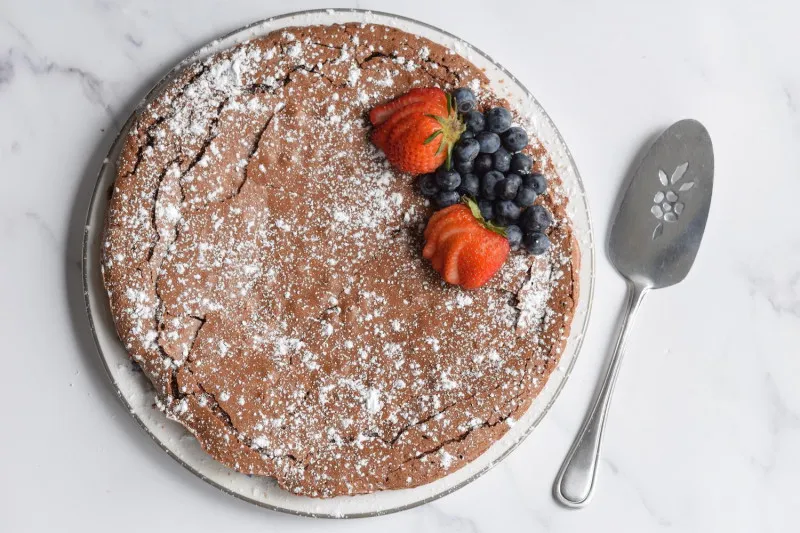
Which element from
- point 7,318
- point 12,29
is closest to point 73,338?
point 7,318

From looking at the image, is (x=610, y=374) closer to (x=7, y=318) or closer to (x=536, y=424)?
(x=536, y=424)

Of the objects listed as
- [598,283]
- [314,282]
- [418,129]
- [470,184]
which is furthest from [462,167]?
[598,283]

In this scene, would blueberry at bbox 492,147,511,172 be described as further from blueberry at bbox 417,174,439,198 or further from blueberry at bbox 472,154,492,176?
blueberry at bbox 417,174,439,198

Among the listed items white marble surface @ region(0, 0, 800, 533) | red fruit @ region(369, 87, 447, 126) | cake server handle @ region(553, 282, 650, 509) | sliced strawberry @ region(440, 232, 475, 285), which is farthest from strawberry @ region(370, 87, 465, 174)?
cake server handle @ region(553, 282, 650, 509)

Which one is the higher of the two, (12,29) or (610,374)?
(12,29)

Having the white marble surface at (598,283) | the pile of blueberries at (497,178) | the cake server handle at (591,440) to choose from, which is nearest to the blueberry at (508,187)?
the pile of blueberries at (497,178)
